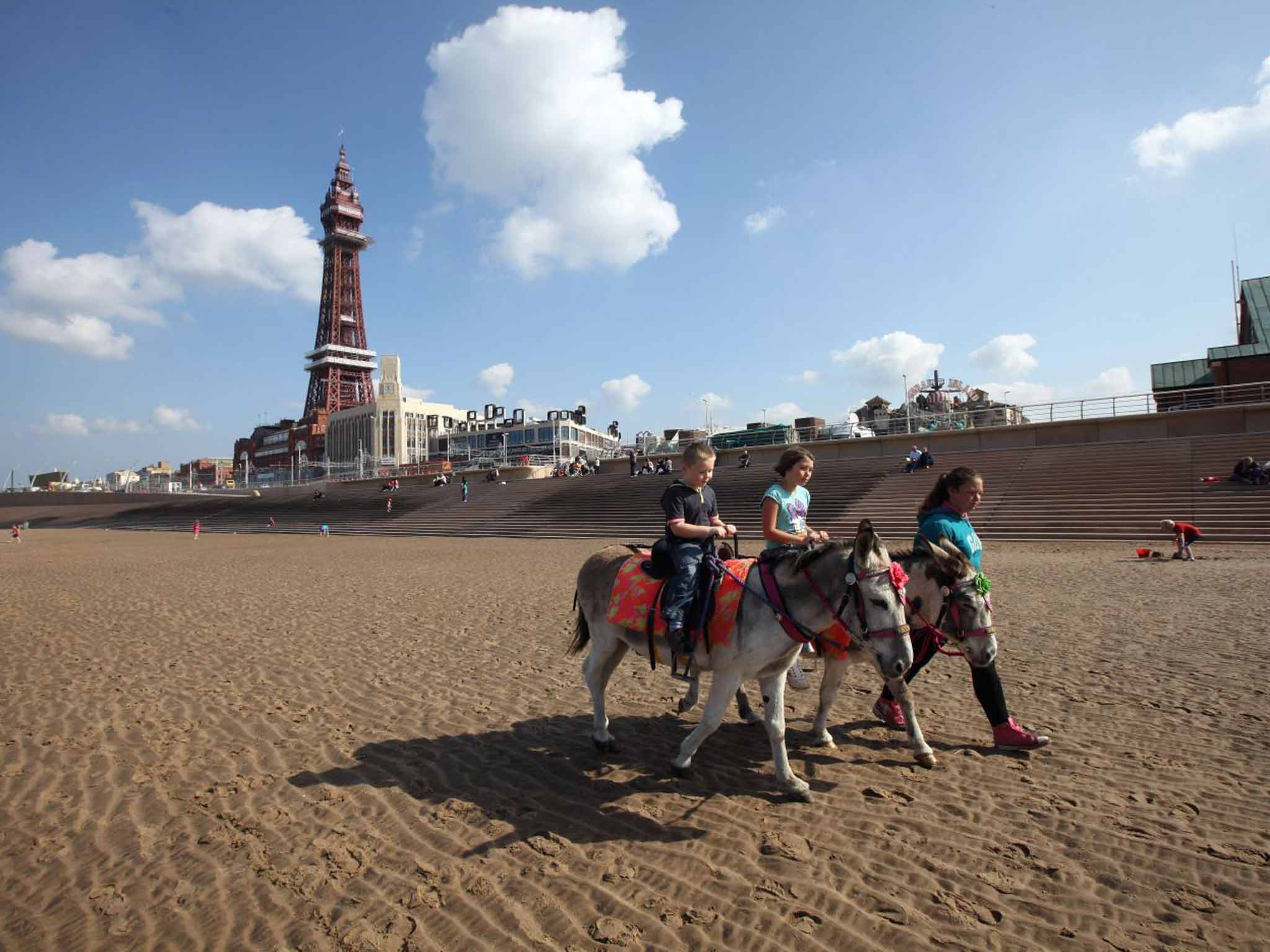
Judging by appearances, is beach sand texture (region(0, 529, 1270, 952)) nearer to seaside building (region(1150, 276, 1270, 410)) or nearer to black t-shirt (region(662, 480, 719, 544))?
black t-shirt (region(662, 480, 719, 544))

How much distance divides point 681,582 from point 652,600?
279 millimetres

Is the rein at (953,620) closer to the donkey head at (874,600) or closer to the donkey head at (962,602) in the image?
the donkey head at (962,602)

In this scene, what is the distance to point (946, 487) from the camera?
15.1 feet

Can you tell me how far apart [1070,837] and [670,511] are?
9.05ft

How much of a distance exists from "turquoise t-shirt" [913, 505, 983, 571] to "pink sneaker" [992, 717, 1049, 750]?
111 centimetres

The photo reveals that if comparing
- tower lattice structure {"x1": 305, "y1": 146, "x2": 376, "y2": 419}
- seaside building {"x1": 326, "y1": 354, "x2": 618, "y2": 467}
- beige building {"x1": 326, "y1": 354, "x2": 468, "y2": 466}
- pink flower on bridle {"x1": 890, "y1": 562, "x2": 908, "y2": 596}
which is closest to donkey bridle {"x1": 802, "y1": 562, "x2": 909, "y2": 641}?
pink flower on bridle {"x1": 890, "y1": 562, "x2": 908, "y2": 596}

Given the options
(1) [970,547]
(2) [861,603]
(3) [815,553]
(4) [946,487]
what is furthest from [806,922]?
(4) [946,487]

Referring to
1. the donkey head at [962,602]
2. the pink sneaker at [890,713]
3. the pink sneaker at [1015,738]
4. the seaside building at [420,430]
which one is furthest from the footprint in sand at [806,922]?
the seaside building at [420,430]

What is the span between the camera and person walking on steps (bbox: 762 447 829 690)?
4332mm

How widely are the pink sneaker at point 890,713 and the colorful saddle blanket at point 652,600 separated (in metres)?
1.81

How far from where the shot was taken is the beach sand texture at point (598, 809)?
2893 mm

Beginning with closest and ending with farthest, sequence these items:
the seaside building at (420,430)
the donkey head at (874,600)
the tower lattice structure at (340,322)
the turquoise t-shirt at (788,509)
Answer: the donkey head at (874,600)
the turquoise t-shirt at (788,509)
the seaside building at (420,430)
the tower lattice structure at (340,322)

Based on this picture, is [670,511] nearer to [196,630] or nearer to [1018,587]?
[196,630]

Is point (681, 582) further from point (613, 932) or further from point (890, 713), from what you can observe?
point (890, 713)
